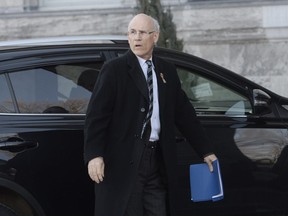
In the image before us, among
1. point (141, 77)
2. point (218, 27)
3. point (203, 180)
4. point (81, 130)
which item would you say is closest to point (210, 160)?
point (203, 180)

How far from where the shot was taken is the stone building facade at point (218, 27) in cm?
1059

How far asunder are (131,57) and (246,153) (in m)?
1.39

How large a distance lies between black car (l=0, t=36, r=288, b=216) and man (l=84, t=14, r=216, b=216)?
0.51 metres

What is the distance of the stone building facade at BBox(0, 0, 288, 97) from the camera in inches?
417

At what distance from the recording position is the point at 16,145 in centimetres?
362

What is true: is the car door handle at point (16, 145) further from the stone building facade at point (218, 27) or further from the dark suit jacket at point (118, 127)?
the stone building facade at point (218, 27)

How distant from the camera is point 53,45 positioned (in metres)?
4.07

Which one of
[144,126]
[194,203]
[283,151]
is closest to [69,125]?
[144,126]

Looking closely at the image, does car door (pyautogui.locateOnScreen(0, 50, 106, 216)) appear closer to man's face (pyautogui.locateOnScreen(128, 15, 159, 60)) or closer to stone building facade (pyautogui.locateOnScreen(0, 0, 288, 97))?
man's face (pyautogui.locateOnScreen(128, 15, 159, 60))

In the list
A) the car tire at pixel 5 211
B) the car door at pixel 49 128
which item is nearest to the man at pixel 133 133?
the car door at pixel 49 128

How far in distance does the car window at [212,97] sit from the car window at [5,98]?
128 centimetres

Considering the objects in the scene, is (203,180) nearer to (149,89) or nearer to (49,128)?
(149,89)

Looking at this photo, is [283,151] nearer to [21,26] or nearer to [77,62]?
[77,62]

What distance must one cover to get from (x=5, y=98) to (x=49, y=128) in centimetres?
35
